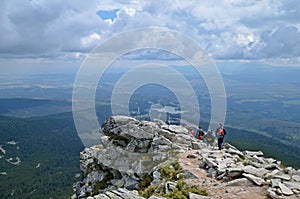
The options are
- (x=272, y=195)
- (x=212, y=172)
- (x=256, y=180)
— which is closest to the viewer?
(x=272, y=195)

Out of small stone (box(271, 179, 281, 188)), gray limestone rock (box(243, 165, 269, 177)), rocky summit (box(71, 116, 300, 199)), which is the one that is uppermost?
small stone (box(271, 179, 281, 188))

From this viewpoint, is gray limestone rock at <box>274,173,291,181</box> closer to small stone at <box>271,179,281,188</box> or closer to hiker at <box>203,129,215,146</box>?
small stone at <box>271,179,281,188</box>

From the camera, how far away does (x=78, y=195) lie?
3064 centimetres

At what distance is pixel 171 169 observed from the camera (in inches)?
898

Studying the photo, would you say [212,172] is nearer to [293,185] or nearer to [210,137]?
[293,185]

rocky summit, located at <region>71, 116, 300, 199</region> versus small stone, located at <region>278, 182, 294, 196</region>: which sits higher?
small stone, located at <region>278, 182, 294, 196</region>

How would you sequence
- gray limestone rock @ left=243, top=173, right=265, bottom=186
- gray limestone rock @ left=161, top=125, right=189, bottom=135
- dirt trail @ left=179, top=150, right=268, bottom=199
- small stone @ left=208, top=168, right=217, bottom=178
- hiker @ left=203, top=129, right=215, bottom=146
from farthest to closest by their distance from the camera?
gray limestone rock @ left=161, top=125, right=189, bottom=135 < hiker @ left=203, top=129, right=215, bottom=146 < small stone @ left=208, top=168, right=217, bottom=178 < gray limestone rock @ left=243, top=173, right=265, bottom=186 < dirt trail @ left=179, top=150, right=268, bottom=199

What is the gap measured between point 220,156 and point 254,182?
613cm

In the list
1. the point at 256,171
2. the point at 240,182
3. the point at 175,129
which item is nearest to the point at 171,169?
the point at 240,182

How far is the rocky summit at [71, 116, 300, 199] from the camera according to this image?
17.6 metres

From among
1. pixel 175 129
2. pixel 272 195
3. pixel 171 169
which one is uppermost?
Answer: pixel 175 129

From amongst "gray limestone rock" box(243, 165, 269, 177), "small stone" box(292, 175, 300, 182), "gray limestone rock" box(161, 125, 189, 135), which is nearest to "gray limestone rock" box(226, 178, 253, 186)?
"gray limestone rock" box(243, 165, 269, 177)

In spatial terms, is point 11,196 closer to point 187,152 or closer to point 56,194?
point 56,194

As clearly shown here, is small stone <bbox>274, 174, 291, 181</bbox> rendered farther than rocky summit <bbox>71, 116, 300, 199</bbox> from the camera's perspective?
Yes
